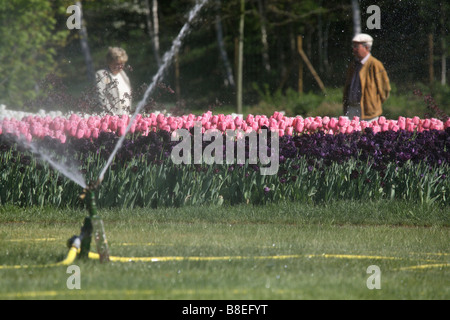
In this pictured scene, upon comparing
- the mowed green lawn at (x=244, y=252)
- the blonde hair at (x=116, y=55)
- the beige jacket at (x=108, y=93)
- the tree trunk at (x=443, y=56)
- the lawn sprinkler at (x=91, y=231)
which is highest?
the tree trunk at (x=443, y=56)

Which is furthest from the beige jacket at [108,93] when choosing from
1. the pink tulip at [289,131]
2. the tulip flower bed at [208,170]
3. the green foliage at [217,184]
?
the pink tulip at [289,131]

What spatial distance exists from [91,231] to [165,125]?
4344mm

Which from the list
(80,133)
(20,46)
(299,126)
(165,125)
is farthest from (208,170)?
(20,46)

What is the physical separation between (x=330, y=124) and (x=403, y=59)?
13297mm

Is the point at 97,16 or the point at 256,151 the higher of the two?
the point at 97,16

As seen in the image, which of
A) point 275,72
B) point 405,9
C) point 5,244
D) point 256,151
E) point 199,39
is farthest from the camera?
point 199,39

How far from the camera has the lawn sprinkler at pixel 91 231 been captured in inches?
186

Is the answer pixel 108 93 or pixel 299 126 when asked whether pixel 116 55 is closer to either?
pixel 108 93

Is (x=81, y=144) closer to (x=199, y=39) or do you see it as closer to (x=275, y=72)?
(x=275, y=72)

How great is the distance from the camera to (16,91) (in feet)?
63.1

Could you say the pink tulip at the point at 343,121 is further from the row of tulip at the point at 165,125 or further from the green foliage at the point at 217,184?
the green foliage at the point at 217,184

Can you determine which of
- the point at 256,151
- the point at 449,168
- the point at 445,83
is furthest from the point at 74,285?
the point at 445,83

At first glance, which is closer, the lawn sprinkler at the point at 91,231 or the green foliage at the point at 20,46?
the lawn sprinkler at the point at 91,231

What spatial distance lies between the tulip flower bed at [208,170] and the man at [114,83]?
1659 mm
